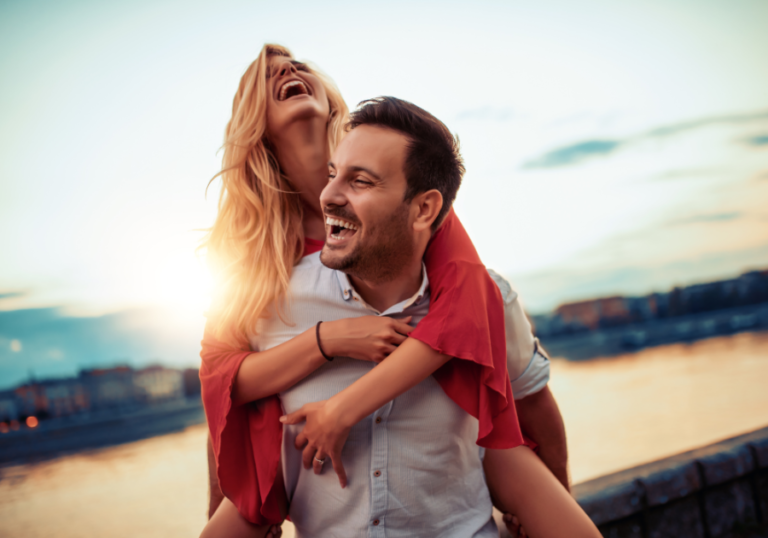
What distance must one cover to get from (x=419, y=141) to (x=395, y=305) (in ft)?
1.73

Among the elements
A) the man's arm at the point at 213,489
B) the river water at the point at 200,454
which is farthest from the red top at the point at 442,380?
the river water at the point at 200,454

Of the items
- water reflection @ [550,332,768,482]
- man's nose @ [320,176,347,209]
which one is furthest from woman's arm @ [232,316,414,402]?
water reflection @ [550,332,768,482]

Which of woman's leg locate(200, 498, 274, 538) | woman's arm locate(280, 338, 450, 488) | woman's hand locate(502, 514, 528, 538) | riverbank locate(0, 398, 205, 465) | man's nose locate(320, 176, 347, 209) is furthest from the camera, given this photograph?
riverbank locate(0, 398, 205, 465)

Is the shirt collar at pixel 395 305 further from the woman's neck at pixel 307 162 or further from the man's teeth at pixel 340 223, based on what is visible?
the woman's neck at pixel 307 162

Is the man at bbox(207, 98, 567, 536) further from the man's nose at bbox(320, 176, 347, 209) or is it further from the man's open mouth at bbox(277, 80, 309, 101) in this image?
the man's open mouth at bbox(277, 80, 309, 101)

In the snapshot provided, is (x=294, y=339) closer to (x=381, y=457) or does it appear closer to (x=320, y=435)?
(x=320, y=435)

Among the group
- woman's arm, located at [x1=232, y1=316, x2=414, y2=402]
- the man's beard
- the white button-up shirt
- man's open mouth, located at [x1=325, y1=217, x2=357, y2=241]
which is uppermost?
man's open mouth, located at [x1=325, y1=217, x2=357, y2=241]

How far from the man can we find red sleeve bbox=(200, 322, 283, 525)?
0.28 ft

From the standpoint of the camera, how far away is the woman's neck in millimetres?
1892

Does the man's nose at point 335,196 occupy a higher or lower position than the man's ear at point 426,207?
higher

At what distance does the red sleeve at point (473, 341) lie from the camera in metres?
1.36

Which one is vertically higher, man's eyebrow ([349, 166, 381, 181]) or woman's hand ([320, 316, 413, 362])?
man's eyebrow ([349, 166, 381, 181])

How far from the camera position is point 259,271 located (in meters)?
1.64

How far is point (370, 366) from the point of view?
156 centimetres
